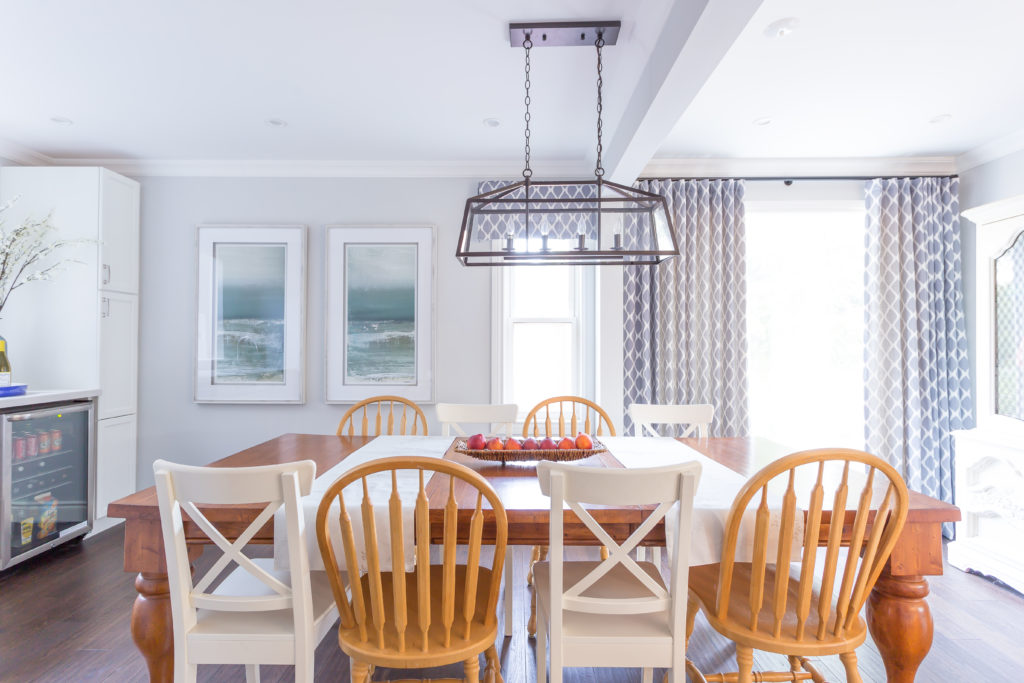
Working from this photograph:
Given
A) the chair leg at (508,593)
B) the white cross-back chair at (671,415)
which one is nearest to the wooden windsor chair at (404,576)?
the chair leg at (508,593)

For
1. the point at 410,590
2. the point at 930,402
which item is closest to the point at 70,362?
the point at 410,590

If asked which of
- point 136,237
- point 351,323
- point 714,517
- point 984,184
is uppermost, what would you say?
point 984,184

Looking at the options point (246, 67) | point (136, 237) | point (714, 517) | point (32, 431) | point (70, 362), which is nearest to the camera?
point (714, 517)

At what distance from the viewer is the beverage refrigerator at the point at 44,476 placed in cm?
299

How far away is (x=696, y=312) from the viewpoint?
3.92 meters

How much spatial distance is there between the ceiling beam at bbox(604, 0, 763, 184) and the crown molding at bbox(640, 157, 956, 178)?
0.92m

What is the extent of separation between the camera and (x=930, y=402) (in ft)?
12.5

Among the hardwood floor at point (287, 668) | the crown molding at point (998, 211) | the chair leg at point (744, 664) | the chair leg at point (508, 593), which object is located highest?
the crown molding at point (998, 211)

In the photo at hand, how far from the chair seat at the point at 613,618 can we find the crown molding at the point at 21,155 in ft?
13.9

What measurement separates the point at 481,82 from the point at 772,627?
2537 mm

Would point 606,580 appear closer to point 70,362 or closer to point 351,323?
point 351,323

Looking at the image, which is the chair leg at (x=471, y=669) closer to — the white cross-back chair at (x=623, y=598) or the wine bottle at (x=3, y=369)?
the white cross-back chair at (x=623, y=598)

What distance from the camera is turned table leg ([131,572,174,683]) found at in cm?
166

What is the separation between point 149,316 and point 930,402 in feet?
17.8
